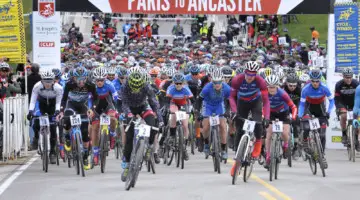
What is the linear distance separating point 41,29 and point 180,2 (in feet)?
13.2

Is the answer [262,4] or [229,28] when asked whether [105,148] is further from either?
[229,28]

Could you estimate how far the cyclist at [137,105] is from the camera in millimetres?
16312

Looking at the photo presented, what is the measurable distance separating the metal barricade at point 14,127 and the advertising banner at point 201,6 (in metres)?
5.54

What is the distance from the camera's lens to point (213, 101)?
67.5ft

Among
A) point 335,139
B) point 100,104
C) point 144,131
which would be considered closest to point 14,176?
point 100,104

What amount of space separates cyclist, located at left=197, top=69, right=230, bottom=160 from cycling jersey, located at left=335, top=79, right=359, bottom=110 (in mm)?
3327

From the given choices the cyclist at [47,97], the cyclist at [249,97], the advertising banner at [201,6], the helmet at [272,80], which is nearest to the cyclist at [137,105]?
the cyclist at [249,97]

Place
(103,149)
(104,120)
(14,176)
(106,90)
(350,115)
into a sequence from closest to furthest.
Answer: (14,176), (103,149), (104,120), (106,90), (350,115)

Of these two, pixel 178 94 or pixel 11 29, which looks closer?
pixel 178 94

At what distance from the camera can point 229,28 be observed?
5084cm

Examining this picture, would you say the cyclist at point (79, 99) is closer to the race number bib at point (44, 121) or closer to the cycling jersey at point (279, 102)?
the race number bib at point (44, 121)

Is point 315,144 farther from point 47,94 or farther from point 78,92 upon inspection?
point 47,94

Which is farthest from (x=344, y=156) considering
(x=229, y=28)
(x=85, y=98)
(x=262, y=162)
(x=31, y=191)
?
(x=229, y=28)

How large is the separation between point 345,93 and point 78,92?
272 inches
